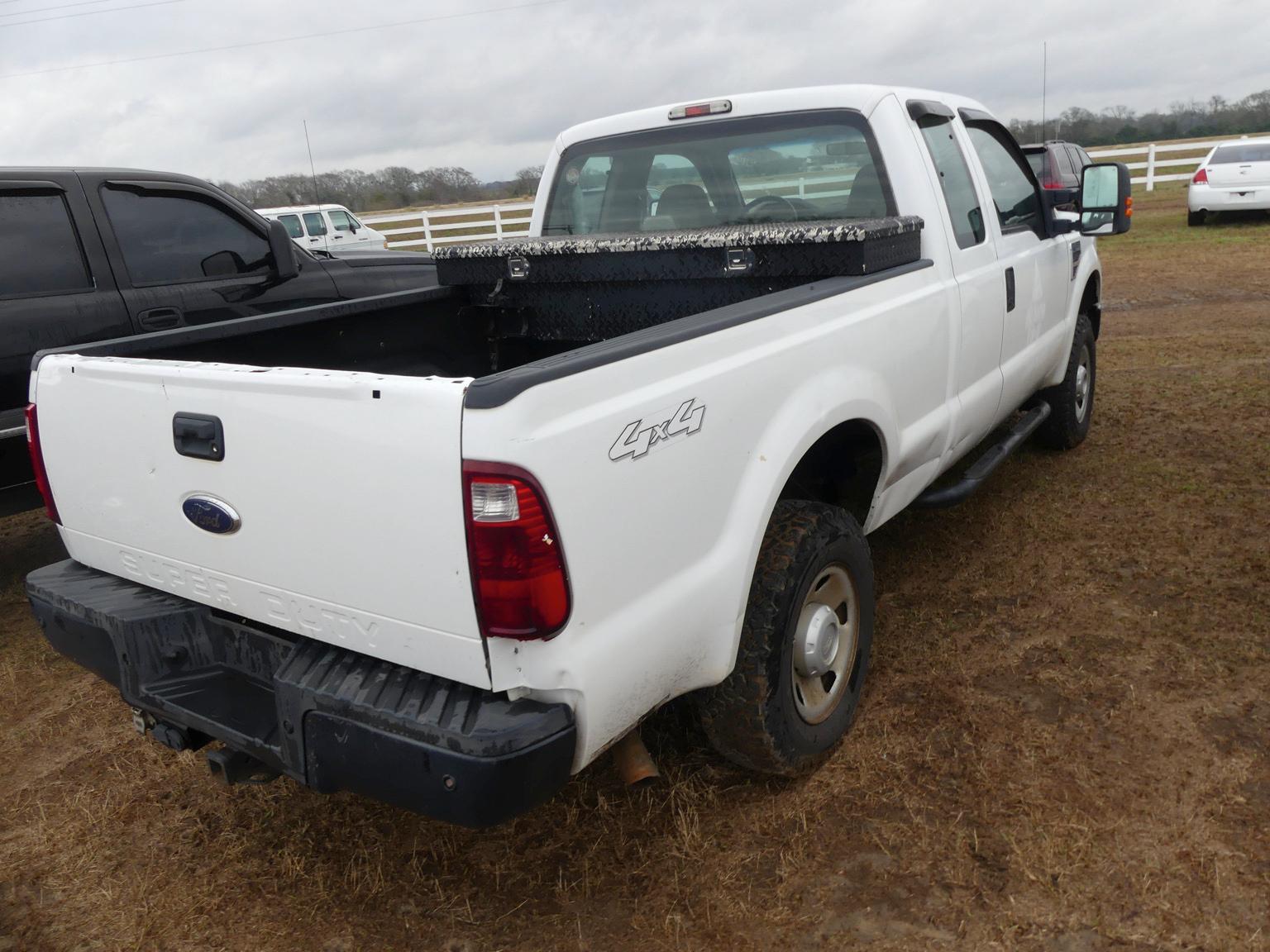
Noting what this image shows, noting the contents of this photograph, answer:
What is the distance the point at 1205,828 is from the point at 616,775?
5.04 ft

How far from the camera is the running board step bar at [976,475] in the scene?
3557mm

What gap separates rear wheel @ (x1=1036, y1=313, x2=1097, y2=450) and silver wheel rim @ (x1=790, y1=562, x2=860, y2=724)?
8.55 feet

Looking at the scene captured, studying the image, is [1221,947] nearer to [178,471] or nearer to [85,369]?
[178,471]

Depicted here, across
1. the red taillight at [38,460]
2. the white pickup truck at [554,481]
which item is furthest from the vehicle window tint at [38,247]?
the red taillight at [38,460]

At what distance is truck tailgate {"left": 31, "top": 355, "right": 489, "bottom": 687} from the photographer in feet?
5.90

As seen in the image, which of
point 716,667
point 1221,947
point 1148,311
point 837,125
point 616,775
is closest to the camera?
point 1221,947

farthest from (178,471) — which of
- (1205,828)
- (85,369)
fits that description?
(1205,828)

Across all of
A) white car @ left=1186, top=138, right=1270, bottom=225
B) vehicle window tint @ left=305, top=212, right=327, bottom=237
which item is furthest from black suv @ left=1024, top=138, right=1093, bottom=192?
vehicle window tint @ left=305, top=212, right=327, bottom=237

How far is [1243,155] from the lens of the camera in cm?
1596

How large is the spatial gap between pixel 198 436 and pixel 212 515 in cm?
18

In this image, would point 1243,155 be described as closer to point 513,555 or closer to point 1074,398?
point 1074,398

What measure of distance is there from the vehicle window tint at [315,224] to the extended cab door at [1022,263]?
17.4 meters

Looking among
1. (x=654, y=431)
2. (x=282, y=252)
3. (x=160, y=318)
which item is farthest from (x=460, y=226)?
(x=654, y=431)

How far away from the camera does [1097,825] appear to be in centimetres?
246
